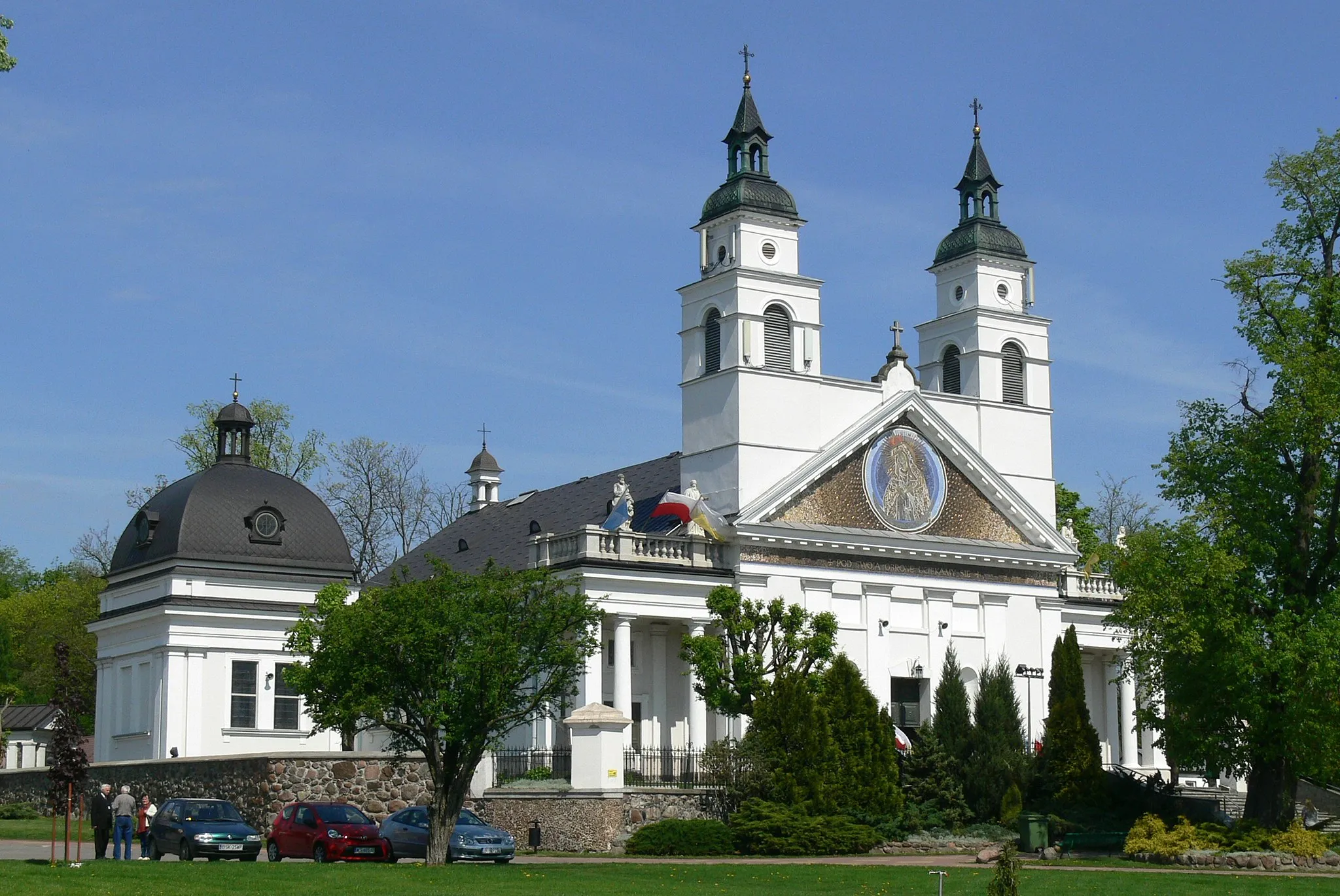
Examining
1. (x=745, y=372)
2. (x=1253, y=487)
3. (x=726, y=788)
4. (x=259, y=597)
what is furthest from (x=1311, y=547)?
(x=259, y=597)

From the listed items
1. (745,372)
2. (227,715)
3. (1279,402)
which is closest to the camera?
(1279,402)

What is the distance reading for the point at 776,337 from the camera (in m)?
56.5

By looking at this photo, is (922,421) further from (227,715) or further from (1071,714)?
(227,715)

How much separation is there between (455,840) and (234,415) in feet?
114

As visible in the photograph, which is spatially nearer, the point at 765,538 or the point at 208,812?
the point at 208,812

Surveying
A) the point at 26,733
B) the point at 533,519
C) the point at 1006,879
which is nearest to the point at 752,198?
the point at 533,519

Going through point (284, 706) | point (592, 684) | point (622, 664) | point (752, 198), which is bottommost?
point (284, 706)

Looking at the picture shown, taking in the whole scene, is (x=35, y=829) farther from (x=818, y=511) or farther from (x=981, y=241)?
(x=981, y=241)

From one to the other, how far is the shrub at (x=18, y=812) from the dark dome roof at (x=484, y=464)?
30078mm

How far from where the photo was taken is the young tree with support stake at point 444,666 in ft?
117

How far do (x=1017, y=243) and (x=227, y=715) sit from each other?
30.3 meters

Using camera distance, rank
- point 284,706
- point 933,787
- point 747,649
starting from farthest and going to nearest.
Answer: point 284,706
point 747,649
point 933,787

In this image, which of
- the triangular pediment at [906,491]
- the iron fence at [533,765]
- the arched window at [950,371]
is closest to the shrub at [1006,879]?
the iron fence at [533,765]

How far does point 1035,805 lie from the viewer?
159 feet
